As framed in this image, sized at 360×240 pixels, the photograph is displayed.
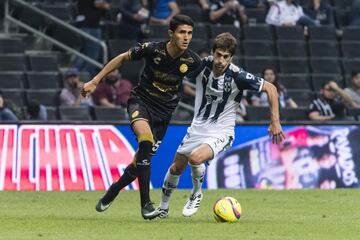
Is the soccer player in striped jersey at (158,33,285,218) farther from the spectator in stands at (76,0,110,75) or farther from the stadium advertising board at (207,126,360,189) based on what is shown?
the spectator in stands at (76,0,110,75)

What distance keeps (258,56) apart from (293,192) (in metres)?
6.64

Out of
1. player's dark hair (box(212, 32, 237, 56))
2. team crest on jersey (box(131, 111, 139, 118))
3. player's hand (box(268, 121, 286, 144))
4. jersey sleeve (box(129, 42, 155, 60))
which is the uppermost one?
player's dark hair (box(212, 32, 237, 56))

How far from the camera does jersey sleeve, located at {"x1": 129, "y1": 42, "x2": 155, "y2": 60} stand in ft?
42.2

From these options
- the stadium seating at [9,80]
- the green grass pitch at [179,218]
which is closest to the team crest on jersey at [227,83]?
the green grass pitch at [179,218]

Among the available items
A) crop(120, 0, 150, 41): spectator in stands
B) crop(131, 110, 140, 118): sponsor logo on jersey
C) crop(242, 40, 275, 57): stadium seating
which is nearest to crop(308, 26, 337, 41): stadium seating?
crop(242, 40, 275, 57): stadium seating

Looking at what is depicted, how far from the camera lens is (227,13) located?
82.2ft

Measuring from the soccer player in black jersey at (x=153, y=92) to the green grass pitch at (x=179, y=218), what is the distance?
0.43 meters

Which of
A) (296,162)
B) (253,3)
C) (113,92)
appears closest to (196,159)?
(296,162)

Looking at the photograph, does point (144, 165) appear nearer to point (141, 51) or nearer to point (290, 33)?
point (141, 51)

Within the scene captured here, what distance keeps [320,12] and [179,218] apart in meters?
13.6


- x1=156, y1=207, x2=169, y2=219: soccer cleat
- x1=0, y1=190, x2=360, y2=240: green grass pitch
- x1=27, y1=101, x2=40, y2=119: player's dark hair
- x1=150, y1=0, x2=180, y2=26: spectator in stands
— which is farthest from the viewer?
x1=150, y1=0, x2=180, y2=26: spectator in stands

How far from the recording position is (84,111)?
841 inches

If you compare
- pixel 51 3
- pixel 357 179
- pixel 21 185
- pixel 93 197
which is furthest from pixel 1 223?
pixel 51 3

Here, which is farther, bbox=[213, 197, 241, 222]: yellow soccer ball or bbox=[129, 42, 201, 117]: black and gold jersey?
bbox=[129, 42, 201, 117]: black and gold jersey
